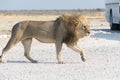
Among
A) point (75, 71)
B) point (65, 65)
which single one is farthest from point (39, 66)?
point (75, 71)

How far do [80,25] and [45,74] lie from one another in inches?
115

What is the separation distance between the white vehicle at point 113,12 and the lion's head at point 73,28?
19.3m

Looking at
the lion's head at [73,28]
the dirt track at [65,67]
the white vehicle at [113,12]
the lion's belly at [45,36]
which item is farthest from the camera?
the white vehicle at [113,12]

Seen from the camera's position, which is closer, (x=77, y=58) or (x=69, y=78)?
(x=69, y=78)

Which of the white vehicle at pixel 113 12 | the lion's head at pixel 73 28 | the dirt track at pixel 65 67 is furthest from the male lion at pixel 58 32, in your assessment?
the white vehicle at pixel 113 12

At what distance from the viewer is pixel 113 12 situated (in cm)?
3547

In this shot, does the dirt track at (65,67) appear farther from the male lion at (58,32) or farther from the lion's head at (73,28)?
the lion's head at (73,28)

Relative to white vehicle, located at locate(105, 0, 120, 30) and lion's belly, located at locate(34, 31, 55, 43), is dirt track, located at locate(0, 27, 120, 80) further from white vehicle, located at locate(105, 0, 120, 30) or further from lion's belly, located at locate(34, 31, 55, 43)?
white vehicle, located at locate(105, 0, 120, 30)

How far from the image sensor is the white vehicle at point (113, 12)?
111 feet

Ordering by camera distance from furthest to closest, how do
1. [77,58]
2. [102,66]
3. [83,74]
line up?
[77,58], [102,66], [83,74]

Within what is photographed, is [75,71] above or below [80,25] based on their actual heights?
below

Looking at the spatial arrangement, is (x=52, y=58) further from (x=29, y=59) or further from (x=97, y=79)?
(x=97, y=79)

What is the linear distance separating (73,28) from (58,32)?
19.9 inches

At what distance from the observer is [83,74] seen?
451 inches
